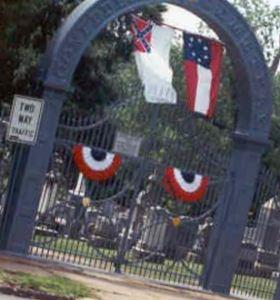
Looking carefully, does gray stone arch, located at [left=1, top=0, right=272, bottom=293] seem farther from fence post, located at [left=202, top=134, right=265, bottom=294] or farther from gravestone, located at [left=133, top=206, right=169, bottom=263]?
gravestone, located at [left=133, top=206, right=169, bottom=263]

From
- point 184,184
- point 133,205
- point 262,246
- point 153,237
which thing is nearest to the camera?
point 133,205

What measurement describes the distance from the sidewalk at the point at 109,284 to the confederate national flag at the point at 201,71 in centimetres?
335

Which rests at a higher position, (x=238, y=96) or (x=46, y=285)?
(x=238, y=96)

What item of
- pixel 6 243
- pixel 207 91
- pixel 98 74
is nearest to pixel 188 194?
pixel 207 91

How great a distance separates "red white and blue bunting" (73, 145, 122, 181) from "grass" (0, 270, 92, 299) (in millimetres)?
3023

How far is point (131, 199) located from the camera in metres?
16.5

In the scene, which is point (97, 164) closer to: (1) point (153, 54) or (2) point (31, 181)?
(2) point (31, 181)

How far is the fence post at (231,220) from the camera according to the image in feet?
56.5

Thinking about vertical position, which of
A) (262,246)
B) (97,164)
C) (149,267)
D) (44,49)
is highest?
(44,49)

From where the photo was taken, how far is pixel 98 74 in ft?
78.5

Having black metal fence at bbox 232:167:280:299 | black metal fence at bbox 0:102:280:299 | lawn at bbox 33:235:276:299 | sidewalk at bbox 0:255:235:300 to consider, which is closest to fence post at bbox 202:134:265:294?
black metal fence at bbox 0:102:280:299

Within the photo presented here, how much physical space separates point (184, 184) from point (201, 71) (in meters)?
2.16

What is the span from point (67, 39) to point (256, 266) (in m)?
6.79

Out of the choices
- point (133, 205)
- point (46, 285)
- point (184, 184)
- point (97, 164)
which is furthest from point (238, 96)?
point (46, 285)
